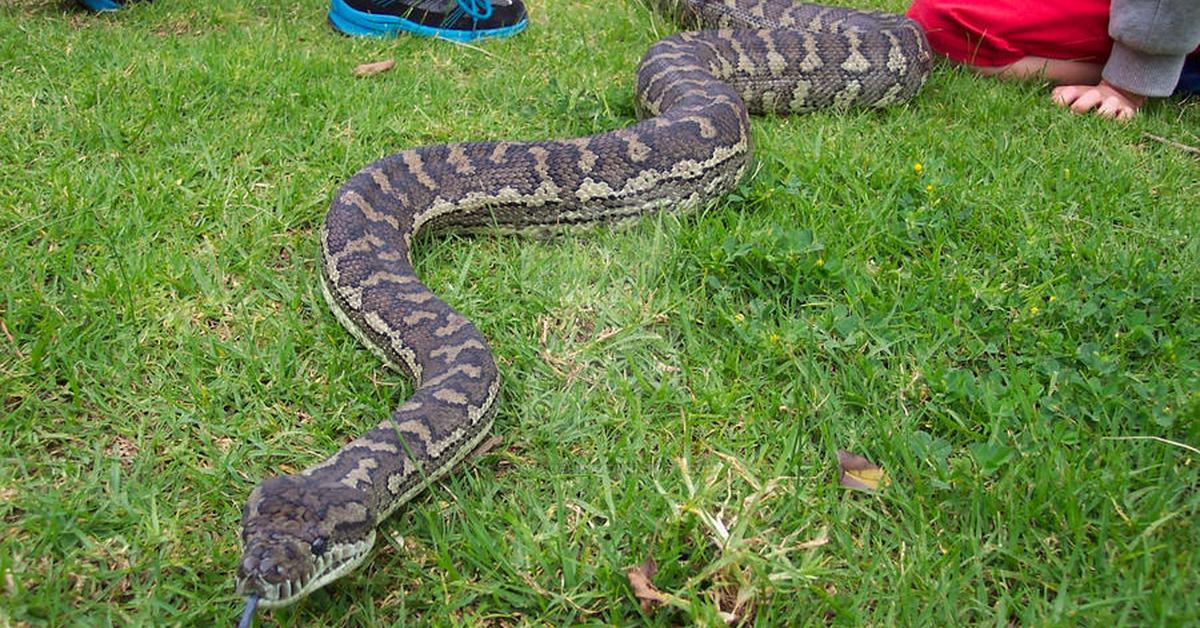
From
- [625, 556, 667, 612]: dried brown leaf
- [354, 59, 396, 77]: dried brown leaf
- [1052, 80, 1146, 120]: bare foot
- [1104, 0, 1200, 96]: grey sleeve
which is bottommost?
[625, 556, 667, 612]: dried brown leaf

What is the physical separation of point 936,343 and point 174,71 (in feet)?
16.6

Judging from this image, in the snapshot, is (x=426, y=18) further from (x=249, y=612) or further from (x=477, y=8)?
(x=249, y=612)

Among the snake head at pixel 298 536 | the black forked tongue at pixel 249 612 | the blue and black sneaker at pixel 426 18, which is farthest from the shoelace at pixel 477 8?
the black forked tongue at pixel 249 612

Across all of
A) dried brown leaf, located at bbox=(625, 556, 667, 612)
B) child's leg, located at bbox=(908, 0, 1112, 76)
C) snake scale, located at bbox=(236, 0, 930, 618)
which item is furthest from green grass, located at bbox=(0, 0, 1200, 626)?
child's leg, located at bbox=(908, 0, 1112, 76)

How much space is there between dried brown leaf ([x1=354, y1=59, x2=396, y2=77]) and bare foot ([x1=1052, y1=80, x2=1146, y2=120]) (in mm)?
4804

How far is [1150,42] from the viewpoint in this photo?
593 cm

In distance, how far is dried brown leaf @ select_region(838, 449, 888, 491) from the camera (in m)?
3.25

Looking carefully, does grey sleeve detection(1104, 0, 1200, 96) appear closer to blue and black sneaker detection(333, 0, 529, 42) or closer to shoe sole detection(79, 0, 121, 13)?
blue and black sneaker detection(333, 0, 529, 42)

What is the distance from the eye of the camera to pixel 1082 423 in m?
3.44

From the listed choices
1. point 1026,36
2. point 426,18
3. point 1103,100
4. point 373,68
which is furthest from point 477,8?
point 1103,100

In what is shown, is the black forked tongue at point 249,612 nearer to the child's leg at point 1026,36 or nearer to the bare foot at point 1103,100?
the bare foot at point 1103,100

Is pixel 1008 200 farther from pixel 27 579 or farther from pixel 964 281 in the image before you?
pixel 27 579

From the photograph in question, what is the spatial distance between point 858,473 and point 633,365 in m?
1.05

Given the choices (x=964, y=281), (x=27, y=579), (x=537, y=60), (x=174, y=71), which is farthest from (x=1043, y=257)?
(x=174, y=71)
